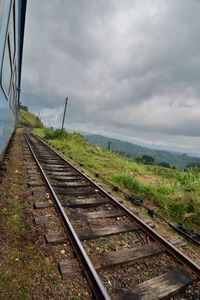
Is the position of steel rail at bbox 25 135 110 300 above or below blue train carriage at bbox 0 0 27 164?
below

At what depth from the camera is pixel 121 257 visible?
263 cm

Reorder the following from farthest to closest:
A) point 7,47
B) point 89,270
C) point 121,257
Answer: point 7,47, point 121,257, point 89,270

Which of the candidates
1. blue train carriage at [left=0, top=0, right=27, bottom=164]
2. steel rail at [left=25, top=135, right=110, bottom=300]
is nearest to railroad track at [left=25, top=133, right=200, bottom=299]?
steel rail at [left=25, top=135, right=110, bottom=300]

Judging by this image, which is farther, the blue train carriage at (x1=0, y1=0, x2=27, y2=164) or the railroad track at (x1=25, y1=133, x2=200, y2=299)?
the blue train carriage at (x1=0, y1=0, x2=27, y2=164)

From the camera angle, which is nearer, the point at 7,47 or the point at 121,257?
the point at 121,257

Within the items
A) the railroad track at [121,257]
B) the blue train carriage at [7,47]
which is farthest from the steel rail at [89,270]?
the blue train carriage at [7,47]

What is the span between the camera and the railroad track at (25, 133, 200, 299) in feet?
7.02

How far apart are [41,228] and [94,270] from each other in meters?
1.33

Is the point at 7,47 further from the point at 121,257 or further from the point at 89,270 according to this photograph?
the point at 121,257

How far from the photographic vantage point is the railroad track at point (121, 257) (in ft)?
7.02

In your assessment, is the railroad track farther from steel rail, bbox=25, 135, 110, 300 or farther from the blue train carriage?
the blue train carriage

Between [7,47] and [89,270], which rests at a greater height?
[7,47]

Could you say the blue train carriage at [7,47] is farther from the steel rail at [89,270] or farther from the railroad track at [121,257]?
the steel rail at [89,270]

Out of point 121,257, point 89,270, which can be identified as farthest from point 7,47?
point 121,257
